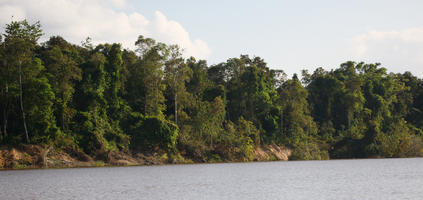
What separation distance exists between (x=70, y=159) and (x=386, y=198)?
53.9m

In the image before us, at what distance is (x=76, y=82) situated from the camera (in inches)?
3211

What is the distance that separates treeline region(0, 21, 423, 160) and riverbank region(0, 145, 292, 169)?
46.0 inches

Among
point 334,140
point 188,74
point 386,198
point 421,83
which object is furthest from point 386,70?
point 386,198

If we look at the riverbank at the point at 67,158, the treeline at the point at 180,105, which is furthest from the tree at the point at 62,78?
the riverbank at the point at 67,158

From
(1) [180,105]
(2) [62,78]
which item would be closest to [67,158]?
(2) [62,78]

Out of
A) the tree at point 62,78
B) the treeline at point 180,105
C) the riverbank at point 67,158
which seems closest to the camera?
the riverbank at point 67,158

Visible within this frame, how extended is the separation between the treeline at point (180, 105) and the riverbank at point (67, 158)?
1.17m

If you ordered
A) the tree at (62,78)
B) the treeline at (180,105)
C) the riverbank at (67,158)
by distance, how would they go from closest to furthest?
the riverbank at (67,158), the treeline at (180,105), the tree at (62,78)

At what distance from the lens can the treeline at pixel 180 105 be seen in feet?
234

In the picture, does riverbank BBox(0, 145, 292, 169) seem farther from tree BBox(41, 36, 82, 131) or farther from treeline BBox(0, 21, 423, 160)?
tree BBox(41, 36, 82, 131)

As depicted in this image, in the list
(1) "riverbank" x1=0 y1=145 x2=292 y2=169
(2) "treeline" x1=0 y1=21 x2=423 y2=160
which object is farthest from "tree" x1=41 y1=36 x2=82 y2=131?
(1) "riverbank" x1=0 y1=145 x2=292 y2=169

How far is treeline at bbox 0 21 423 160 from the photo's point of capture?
234ft

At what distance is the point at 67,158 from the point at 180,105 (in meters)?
28.5

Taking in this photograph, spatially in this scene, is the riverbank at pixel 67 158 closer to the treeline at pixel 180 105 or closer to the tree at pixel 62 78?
the treeline at pixel 180 105
